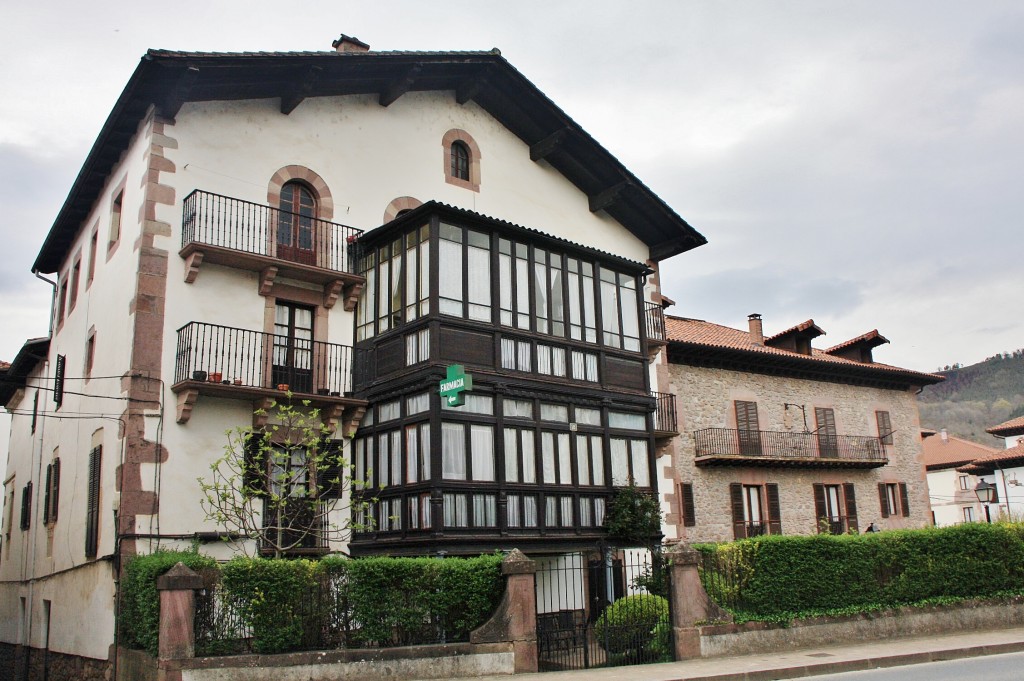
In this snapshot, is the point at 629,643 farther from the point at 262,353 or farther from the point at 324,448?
the point at 262,353

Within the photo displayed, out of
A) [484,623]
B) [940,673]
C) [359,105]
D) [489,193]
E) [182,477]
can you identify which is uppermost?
[359,105]

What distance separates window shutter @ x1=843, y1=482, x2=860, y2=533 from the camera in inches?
1309

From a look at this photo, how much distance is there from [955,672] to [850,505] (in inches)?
807

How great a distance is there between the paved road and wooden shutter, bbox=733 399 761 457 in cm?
1475

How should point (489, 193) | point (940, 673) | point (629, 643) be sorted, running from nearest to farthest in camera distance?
1. point (940, 673)
2. point (629, 643)
3. point (489, 193)

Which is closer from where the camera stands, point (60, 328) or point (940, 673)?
point (940, 673)

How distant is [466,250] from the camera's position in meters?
19.7

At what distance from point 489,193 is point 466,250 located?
14.0 feet

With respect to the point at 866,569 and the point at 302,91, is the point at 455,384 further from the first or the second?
the point at 866,569

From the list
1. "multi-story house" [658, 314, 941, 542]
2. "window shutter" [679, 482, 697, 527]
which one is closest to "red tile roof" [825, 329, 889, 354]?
"multi-story house" [658, 314, 941, 542]

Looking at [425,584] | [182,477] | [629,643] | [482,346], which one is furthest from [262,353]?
[629,643]

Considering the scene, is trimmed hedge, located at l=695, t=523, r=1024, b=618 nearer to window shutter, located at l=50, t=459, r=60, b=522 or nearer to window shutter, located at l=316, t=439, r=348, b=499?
window shutter, located at l=316, t=439, r=348, b=499

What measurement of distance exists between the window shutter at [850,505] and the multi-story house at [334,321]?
14530 millimetres

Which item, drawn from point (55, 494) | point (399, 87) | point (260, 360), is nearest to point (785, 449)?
point (399, 87)
